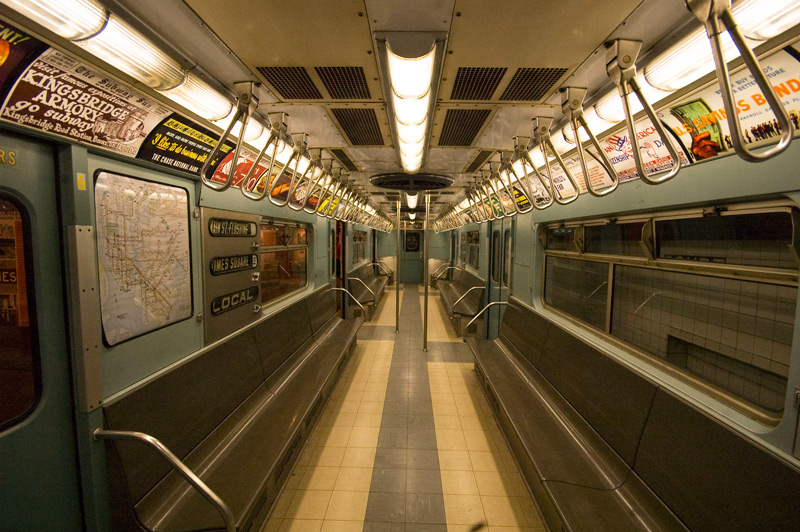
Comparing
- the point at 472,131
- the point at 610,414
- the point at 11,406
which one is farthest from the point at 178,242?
the point at 610,414

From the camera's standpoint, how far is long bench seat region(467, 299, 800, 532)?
143 cm

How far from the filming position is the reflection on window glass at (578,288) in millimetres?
3338

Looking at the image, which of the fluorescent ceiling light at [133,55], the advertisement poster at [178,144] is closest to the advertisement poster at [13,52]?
the fluorescent ceiling light at [133,55]

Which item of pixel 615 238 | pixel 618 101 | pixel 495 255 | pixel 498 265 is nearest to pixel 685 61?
pixel 618 101

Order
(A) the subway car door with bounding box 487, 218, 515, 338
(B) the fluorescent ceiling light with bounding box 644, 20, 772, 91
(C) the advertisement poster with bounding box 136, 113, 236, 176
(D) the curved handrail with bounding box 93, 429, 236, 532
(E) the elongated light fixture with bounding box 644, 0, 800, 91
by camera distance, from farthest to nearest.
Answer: (A) the subway car door with bounding box 487, 218, 515, 338 → (C) the advertisement poster with bounding box 136, 113, 236, 176 → (D) the curved handrail with bounding box 93, 429, 236, 532 → (B) the fluorescent ceiling light with bounding box 644, 20, 772, 91 → (E) the elongated light fixture with bounding box 644, 0, 800, 91

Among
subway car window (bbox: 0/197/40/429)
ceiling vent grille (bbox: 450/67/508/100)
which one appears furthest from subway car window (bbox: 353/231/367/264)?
subway car window (bbox: 0/197/40/429)

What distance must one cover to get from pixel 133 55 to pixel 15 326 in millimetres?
1392

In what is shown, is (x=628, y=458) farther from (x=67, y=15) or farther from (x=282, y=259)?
(x=282, y=259)

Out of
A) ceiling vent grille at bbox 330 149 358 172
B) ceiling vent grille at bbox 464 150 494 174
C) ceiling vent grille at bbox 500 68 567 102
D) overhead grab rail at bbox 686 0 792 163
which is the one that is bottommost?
overhead grab rail at bbox 686 0 792 163

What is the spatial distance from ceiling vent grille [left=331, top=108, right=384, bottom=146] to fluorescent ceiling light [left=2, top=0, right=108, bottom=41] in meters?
1.23

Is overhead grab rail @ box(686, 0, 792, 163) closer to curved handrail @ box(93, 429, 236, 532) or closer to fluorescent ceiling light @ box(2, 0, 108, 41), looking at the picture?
fluorescent ceiling light @ box(2, 0, 108, 41)

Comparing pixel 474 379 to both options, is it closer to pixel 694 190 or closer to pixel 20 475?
pixel 694 190

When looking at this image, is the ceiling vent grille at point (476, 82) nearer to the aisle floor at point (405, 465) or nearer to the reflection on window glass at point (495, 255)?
the aisle floor at point (405, 465)

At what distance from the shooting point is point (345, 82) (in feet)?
5.84
